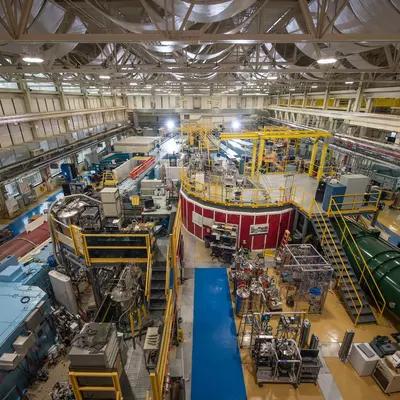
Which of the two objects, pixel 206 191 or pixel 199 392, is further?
pixel 206 191

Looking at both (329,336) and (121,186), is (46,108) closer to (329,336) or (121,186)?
(121,186)

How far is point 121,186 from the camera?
42.3 feet

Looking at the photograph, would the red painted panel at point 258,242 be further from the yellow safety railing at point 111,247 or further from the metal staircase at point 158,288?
the yellow safety railing at point 111,247

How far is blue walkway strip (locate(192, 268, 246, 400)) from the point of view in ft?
21.7

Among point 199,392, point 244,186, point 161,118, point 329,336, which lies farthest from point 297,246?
point 161,118

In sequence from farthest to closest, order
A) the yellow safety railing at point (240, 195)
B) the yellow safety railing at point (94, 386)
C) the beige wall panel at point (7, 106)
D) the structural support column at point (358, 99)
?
the structural support column at point (358, 99) < the beige wall panel at point (7, 106) < the yellow safety railing at point (240, 195) < the yellow safety railing at point (94, 386)

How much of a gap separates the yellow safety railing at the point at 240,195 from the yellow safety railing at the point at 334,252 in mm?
1656

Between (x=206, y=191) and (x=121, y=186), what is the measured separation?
470 cm

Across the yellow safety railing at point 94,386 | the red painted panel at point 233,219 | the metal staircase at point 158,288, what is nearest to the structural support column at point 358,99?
the red painted panel at point 233,219

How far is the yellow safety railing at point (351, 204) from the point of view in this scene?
10.6 m

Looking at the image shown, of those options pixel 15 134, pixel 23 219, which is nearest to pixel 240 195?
pixel 23 219

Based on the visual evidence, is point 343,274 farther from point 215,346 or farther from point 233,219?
point 215,346

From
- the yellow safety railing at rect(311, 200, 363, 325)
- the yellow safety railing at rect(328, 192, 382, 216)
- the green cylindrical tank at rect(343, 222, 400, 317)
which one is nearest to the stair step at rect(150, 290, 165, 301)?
the yellow safety railing at rect(311, 200, 363, 325)

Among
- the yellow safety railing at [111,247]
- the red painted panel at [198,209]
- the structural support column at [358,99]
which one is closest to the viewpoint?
the yellow safety railing at [111,247]
